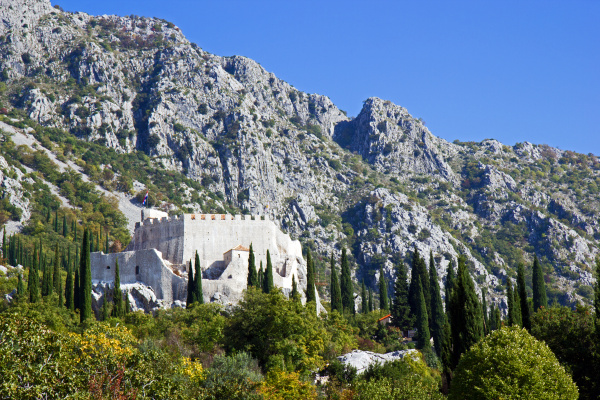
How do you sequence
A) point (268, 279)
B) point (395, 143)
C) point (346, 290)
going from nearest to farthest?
1. point (268, 279)
2. point (346, 290)
3. point (395, 143)

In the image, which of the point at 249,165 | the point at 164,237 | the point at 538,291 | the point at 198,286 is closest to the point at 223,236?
the point at 164,237

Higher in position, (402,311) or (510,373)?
(402,311)

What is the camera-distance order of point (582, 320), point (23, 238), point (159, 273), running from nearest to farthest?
point (582, 320) < point (159, 273) < point (23, 238)

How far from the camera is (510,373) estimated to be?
3628cm

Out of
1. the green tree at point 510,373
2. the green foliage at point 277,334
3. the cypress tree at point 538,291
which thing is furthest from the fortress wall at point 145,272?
the green tree at point 510,373

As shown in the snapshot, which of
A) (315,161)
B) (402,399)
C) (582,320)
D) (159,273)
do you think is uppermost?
(315,161)

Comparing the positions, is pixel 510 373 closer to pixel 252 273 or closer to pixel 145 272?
pixel 252 273

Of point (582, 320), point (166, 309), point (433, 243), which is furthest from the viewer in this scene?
point (433, 243)

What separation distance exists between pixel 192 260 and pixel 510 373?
43.4m

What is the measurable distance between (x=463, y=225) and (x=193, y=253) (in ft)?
289

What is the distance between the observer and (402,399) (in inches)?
1608

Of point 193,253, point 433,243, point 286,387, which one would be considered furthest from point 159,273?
point 433,243

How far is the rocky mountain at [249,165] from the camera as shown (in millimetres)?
135125

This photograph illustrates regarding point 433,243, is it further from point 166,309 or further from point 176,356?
point 176,356
